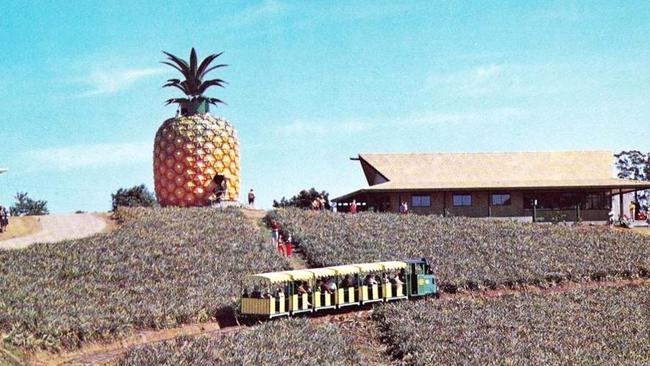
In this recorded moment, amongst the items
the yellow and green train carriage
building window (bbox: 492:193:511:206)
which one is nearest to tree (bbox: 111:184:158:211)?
building window (bbox: 492:193:511:206)

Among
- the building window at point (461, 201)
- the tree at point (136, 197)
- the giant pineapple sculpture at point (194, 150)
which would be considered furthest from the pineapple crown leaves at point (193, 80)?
the tree at point (136, 197)

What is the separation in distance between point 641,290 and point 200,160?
26323 mm

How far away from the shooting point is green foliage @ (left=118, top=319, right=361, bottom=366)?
19.9 m

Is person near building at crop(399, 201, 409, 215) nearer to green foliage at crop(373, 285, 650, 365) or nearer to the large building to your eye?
the large building

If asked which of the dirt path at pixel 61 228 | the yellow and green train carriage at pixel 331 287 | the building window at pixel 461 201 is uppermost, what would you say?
the building window at pixel 461 201

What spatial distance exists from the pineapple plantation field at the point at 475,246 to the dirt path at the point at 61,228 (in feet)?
32.2

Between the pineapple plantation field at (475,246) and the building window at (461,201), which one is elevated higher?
the building window at (461,201)

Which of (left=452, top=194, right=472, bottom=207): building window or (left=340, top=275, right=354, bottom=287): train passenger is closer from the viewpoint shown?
(left=340, top=275, right=354, bottom=287): train passenger

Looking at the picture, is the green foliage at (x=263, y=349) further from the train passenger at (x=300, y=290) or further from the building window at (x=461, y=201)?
the building window at (x=461, y=201)

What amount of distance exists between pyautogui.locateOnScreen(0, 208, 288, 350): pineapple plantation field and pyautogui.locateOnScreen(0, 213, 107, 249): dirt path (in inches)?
58.4

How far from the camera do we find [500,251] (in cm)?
4075

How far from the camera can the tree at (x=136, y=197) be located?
9281cm

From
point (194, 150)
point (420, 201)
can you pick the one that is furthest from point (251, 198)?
point (420, 201)

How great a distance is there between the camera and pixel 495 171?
194 ft
